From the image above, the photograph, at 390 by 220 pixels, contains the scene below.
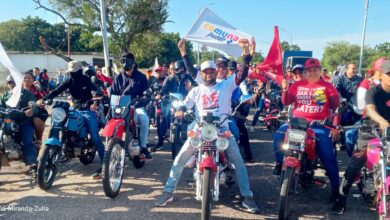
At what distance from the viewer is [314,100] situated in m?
4.81

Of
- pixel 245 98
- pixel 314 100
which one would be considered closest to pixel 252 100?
pixel 245 98

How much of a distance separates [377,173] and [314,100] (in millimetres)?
1362

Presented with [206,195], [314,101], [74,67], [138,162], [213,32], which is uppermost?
[213,32]

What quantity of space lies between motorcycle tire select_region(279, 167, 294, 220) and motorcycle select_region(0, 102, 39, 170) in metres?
3.94

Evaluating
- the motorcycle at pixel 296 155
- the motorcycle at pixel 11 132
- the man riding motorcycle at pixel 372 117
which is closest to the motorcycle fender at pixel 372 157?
the man riding motorcycle at pixel 372 117

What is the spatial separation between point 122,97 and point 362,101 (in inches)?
137

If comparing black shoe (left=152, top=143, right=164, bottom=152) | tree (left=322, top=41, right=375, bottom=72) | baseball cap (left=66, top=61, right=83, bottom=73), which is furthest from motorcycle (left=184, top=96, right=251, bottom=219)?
tree (left=322, top=41, right=375, bottom=72)

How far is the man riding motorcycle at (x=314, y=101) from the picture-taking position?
4598mm

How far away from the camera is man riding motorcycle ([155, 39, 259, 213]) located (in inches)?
175

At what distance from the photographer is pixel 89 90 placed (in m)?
Answer: 6.01

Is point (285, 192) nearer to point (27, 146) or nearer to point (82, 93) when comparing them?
point (82, 93)

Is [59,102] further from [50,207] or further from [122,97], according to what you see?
[50,207]

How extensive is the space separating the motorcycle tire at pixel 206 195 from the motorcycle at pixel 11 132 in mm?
3193

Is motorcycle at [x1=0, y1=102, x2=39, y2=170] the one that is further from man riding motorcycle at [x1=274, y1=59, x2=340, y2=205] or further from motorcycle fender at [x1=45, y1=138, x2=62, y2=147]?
man riding motorcycle at [x1=274, y1=59, x2=340, y2=205]
